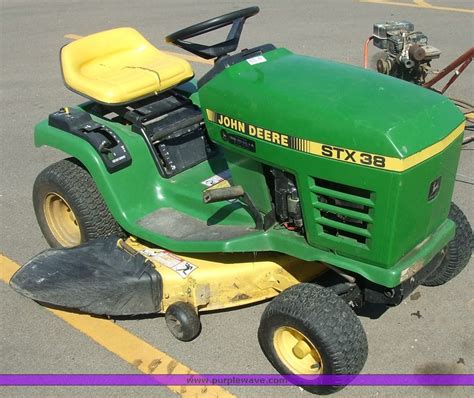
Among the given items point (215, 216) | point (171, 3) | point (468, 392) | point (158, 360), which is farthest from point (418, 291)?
point (171, 3)

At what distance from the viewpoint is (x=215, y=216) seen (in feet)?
10.1

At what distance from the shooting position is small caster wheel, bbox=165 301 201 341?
115 inches

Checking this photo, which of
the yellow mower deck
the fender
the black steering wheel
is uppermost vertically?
the black steering wheel

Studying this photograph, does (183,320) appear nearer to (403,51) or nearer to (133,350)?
(133,350)

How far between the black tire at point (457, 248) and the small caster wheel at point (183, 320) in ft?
3.89

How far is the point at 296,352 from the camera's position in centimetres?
271

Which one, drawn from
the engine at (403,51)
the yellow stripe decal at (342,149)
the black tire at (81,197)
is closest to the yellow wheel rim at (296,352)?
the yellow stripe decal at (342,149)

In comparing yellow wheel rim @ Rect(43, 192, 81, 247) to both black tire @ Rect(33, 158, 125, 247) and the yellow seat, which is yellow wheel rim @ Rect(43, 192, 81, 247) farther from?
the yellow seat

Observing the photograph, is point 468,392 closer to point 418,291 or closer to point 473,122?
point 418,291

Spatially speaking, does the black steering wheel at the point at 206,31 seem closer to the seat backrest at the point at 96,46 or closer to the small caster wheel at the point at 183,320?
the seat backrest at the point at 96,46

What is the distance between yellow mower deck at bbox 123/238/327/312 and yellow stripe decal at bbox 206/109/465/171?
66 cm

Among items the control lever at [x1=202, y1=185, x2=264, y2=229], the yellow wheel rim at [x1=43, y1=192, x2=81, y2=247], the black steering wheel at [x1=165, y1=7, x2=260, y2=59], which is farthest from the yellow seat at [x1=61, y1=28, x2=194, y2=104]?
the control lever at [x1=202, y1=185, x2=264, y2=229]

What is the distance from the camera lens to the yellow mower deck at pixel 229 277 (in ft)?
9.59

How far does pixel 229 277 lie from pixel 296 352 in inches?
18.4
